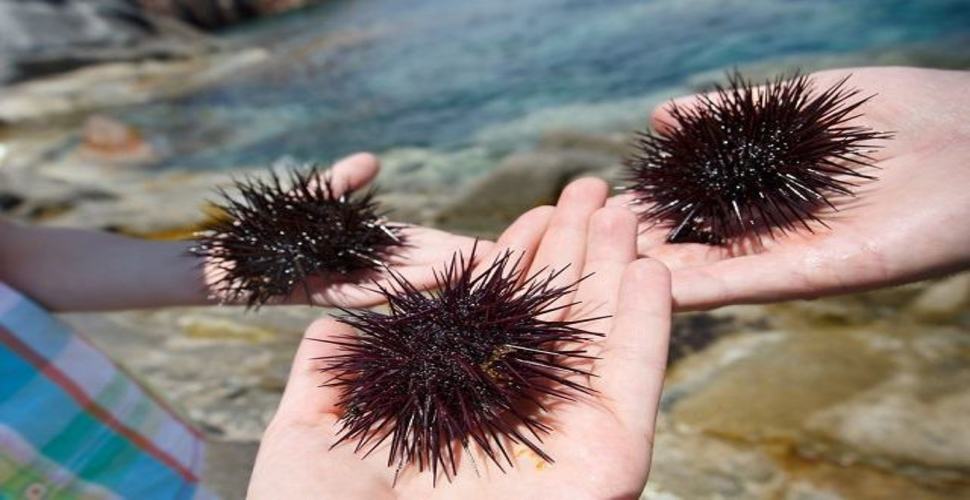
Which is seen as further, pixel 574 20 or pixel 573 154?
pixel 574 20

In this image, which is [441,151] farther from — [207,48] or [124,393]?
[207,48]

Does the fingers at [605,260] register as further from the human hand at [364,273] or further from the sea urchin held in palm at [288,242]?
the sea urchin held in palm at [288,242]

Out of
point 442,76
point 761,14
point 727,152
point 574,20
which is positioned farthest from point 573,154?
point 574,20

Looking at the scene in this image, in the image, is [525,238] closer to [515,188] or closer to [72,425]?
[72,425]

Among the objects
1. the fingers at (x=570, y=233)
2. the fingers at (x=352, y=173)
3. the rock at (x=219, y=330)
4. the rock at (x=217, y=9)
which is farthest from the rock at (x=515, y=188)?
the rock at (x=217, y=9)

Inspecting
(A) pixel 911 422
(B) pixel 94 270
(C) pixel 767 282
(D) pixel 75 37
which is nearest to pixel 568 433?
(C) pixel 767 282

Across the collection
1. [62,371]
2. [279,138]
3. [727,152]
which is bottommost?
[279,138]
